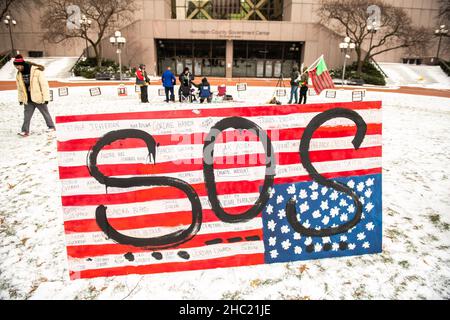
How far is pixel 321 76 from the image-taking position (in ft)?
33.3

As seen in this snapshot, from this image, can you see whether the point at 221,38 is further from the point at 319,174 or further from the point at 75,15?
the point at 319,174

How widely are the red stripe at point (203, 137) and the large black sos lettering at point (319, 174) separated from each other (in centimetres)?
5

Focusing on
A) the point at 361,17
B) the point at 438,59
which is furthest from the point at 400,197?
the point at 438,59

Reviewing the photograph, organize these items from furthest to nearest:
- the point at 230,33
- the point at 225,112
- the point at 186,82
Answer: the point at 230,33 < the point at 186,82 < the point at 225,112

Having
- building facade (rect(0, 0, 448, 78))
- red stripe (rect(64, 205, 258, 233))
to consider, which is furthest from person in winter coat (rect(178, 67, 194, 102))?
building facade (rect(0, 0, 448, 78))

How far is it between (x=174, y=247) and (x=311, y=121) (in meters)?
1.73

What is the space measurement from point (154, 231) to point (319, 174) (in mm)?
1635

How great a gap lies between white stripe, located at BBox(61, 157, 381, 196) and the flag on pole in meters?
7.90

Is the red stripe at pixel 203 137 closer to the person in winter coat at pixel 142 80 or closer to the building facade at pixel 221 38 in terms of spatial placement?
the person in winter coat at pixel 142 80

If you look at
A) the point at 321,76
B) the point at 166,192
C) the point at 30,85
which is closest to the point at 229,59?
Answer: the point at 321,76

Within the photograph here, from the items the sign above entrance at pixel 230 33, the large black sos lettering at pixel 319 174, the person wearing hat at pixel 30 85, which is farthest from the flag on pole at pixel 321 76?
the sign above entrance at pixel 230 33

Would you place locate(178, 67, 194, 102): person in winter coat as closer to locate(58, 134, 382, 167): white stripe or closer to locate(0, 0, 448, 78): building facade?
locate(58, 134, 382, 167): white stripe

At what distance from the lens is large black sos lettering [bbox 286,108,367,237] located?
2615 mm

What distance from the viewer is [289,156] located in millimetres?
2615
